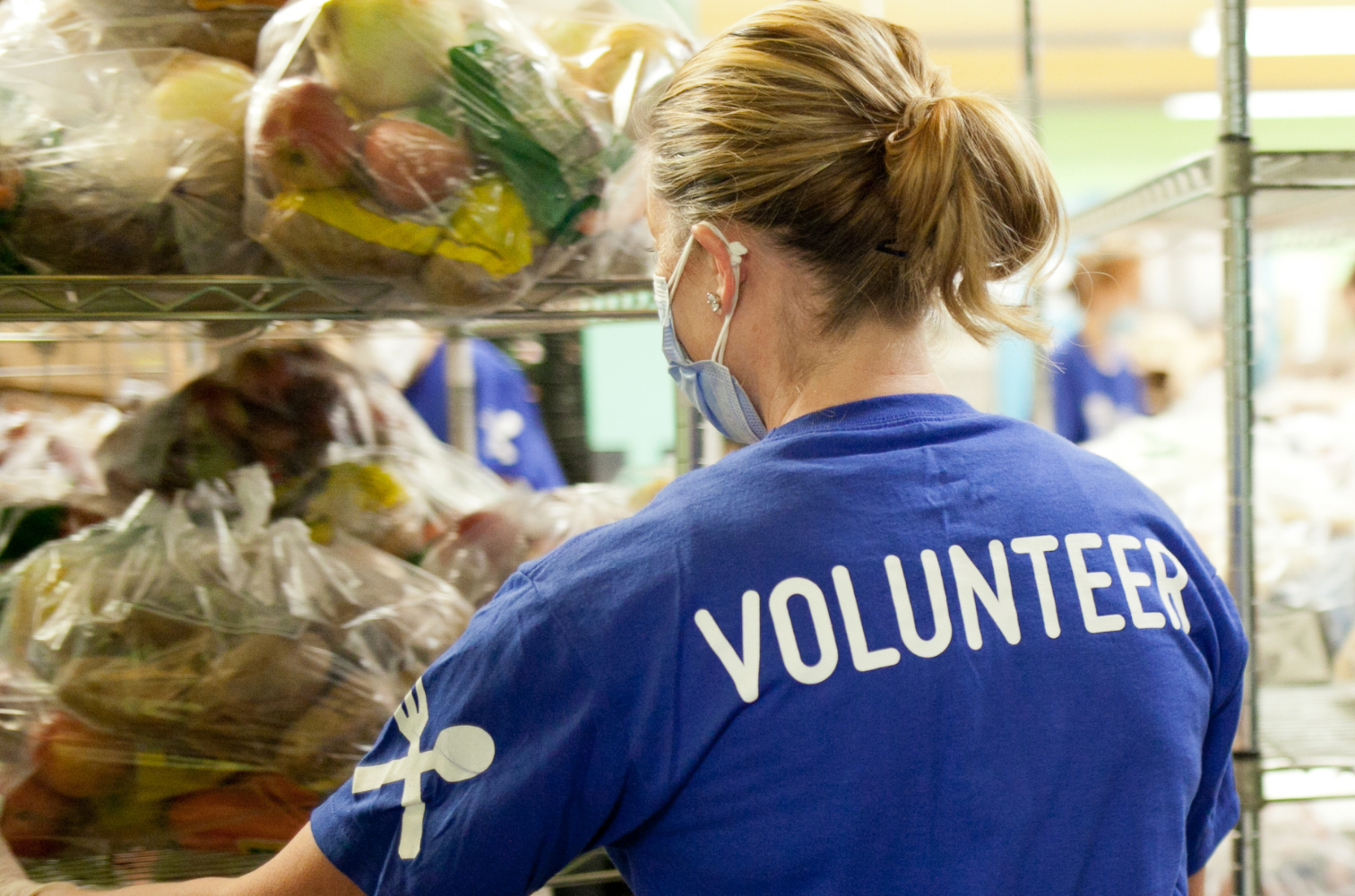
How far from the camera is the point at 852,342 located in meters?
0.71

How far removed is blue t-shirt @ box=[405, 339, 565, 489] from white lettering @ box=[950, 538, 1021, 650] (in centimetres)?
135

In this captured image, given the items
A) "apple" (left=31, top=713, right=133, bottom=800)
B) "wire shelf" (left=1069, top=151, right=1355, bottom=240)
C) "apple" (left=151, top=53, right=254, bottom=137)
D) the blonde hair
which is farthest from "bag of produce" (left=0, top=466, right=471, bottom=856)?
"wire shelf" (left=1069, top=151, right=1355, bottom=240)

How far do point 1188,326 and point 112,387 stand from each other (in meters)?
4.32

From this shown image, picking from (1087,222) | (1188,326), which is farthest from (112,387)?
(1188,326)

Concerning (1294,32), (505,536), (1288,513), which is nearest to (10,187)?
(505,536)

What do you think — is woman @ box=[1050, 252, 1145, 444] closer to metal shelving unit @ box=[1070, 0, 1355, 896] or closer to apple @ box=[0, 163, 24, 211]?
metal shelving unit @ box=[1070, 0, 1355, 896]

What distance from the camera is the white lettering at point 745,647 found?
613mm

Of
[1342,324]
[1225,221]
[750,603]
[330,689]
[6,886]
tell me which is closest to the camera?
[750,603]

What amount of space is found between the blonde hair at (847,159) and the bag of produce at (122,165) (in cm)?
36

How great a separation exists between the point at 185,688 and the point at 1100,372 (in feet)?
9.63

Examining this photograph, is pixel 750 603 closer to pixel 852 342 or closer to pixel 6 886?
pixel 852 342

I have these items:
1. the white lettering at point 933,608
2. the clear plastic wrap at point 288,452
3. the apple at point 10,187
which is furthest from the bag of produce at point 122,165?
the white lettering at point 933,608

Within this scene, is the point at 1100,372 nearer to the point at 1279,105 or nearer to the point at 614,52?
the point at 614,52

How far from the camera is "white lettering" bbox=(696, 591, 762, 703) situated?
0.61m
